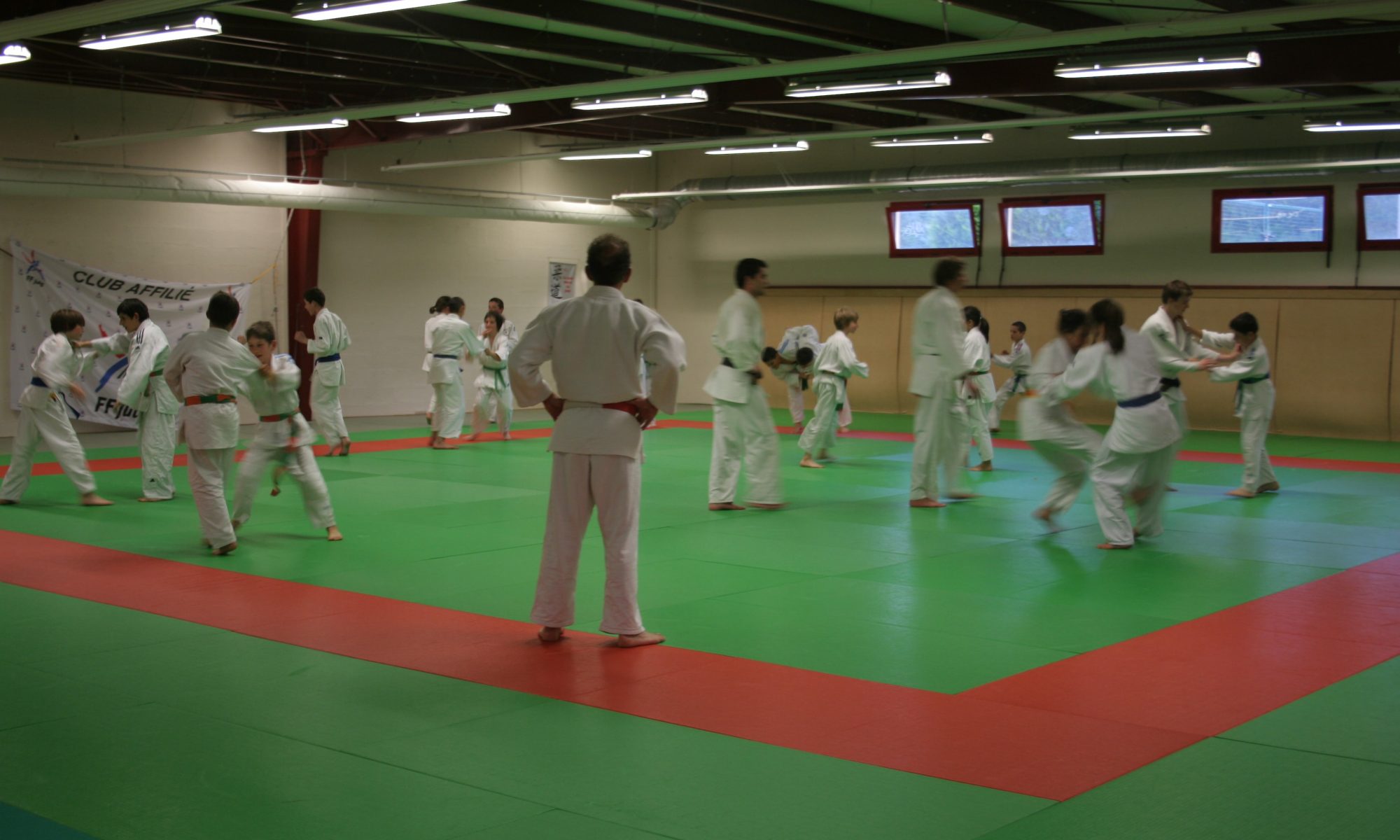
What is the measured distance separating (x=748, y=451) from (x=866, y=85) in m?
3.67

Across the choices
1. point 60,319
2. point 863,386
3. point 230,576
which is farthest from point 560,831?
point 863,386

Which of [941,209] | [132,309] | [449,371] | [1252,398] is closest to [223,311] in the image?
[132,309]

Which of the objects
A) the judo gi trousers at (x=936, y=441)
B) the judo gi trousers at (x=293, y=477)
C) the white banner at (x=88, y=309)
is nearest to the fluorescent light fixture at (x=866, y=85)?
the judo gi trousers at (x=936, y=441)

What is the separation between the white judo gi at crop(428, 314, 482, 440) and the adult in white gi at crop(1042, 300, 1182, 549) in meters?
7.76

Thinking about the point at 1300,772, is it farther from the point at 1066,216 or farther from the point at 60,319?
the point at 1066,216

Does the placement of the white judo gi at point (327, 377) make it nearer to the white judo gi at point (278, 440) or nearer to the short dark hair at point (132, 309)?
the short dark hair at point (132, 309)

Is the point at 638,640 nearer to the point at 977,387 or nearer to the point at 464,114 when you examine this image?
the point at 977,387

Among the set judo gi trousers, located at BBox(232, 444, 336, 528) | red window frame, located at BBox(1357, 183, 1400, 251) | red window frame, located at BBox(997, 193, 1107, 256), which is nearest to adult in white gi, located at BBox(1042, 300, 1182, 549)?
judo gi trousers, located at BBox(232, 444, 336, 528)

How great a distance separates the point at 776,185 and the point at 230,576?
13.3 metres

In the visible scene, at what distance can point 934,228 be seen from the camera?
19062 millimetres

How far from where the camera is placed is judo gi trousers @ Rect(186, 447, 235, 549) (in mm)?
7301

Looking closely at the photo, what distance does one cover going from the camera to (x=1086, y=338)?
8.34 meters

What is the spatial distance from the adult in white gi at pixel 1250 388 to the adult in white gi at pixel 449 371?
7.77 metres

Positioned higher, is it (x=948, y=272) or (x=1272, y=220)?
(x=1272, y=220)
